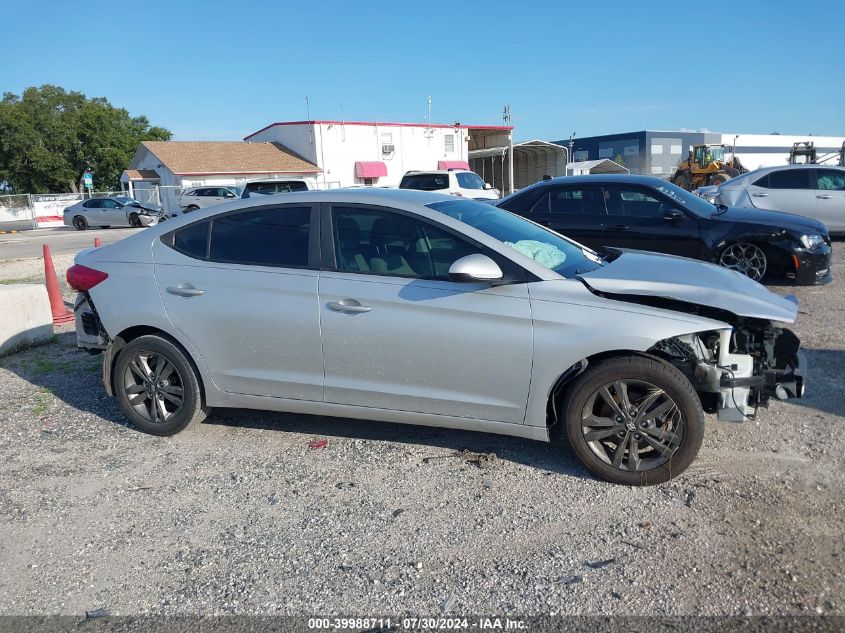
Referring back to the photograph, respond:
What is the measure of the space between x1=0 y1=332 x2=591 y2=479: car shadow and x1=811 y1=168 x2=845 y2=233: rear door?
11962mm

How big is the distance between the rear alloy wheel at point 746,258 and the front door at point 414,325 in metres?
5.85

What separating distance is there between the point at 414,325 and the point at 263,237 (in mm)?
1299

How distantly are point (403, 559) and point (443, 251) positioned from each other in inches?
72.4

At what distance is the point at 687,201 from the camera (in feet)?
29.0

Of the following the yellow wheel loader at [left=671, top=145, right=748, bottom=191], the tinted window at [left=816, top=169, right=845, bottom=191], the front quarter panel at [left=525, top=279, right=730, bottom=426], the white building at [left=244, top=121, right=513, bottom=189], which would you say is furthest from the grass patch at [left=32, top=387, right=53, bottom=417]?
Answer: the white building at [left=244, top=121, right=513, bottom=189]

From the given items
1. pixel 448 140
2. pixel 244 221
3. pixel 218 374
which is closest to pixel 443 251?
pixel 244 221

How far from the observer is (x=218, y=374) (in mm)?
4609

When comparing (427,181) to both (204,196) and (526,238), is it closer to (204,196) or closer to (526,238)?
(204,196)

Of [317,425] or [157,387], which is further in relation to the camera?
[317,425]

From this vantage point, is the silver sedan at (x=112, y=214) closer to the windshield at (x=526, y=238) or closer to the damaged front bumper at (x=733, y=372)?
the windshield at (x=526, y=238)

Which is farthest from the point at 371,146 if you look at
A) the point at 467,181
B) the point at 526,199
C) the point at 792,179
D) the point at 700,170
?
the point at 526,199

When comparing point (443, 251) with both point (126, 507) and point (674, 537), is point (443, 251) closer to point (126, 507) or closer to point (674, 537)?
point (674, 537)

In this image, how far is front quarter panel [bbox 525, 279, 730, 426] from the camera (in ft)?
12.2

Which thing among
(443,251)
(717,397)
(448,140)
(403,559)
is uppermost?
(448,140)
